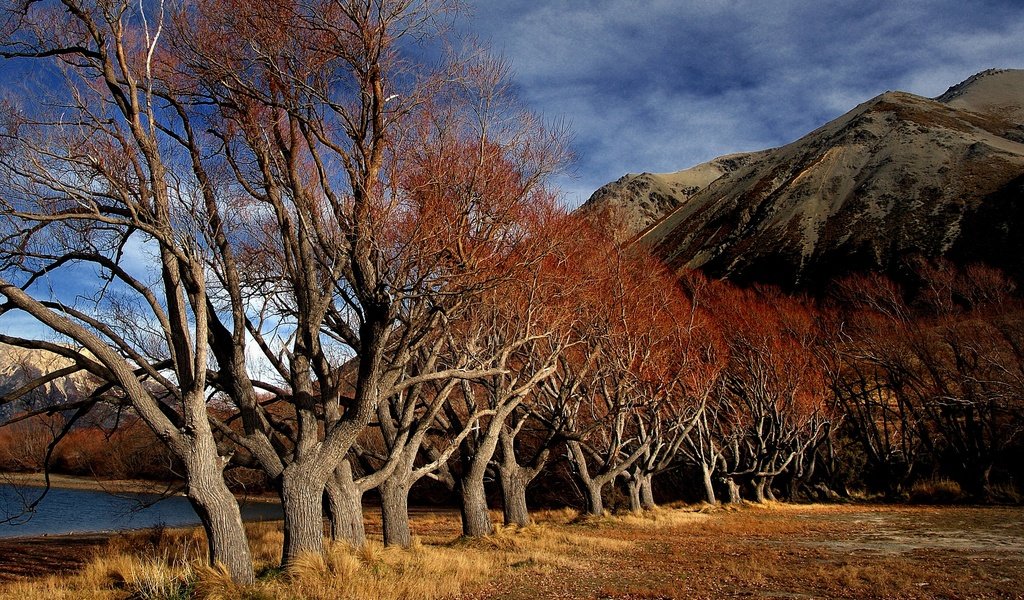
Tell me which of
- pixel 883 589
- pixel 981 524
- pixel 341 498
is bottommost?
pixel 981 524

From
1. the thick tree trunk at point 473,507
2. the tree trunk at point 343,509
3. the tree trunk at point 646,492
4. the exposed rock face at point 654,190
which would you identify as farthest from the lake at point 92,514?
the exposed rock face at point 654,190

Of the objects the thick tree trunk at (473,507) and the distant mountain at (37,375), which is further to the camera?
the thick tree trunk at (473,507)

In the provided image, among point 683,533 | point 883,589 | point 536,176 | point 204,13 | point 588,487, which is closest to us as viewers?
point 883,589

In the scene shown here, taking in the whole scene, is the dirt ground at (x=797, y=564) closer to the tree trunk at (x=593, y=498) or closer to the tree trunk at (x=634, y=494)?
the tree trunk at (x=593, y=498)

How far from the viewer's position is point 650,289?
25.8 m

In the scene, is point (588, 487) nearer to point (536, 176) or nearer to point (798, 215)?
point (536, 176)

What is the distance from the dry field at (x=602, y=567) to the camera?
328 inches

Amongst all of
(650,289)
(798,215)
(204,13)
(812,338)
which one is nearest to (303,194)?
(204,13)

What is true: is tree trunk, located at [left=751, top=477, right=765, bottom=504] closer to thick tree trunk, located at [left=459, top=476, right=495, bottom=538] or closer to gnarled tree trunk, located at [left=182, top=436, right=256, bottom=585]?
thick tree trunk, located at [left=459, top=476, right=495, bottom=538]

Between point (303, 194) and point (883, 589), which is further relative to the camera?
point (303, 194)

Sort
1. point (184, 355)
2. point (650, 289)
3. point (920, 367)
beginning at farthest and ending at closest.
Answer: point (920, 367), point (650, 289), point (184, 355)

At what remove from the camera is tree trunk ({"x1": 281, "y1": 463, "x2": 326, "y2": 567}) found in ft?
29.9

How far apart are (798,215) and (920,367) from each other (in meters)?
49.5

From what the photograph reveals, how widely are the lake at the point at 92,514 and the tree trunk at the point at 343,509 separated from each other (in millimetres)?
18887
